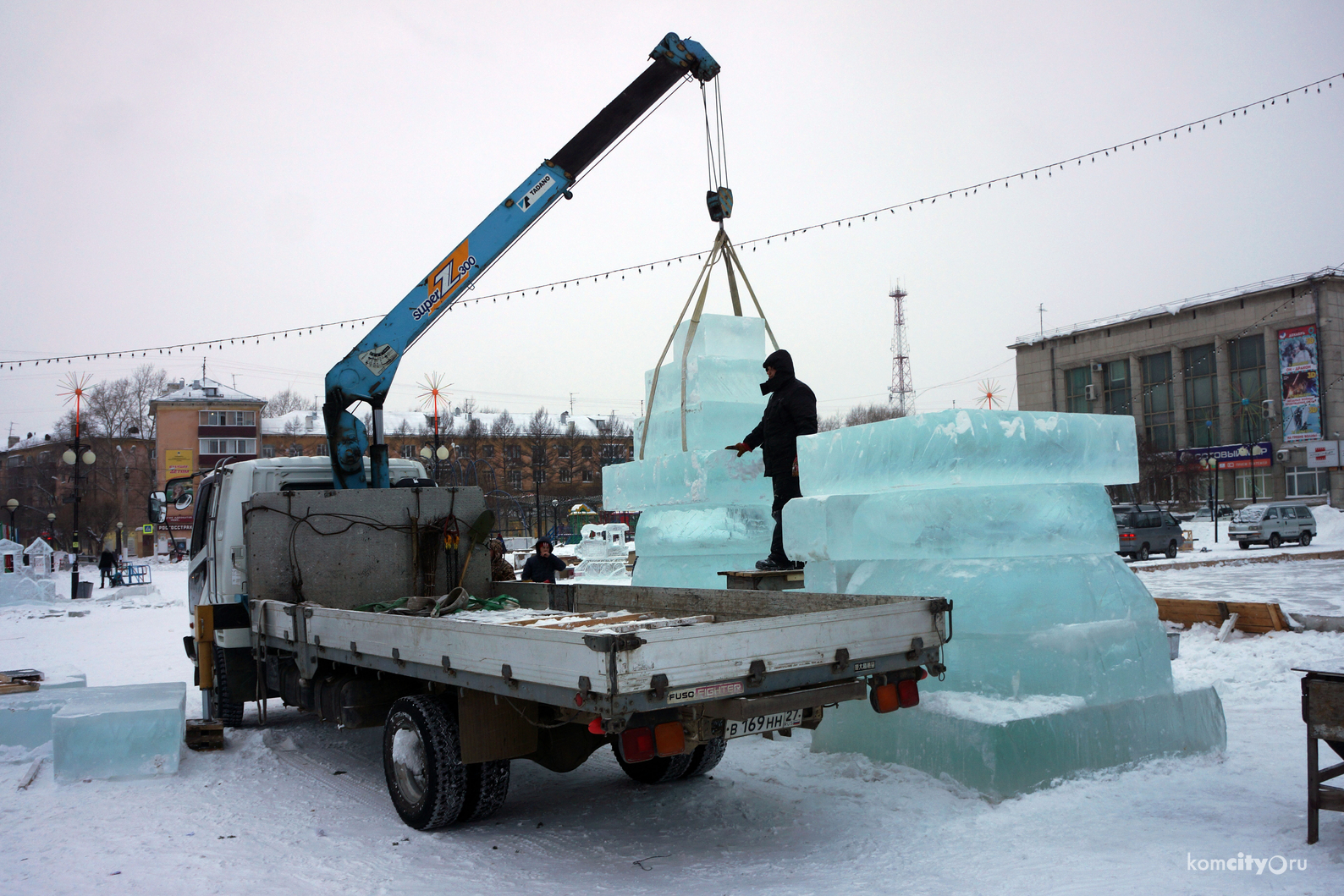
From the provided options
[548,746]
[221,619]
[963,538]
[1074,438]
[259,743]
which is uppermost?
[1074,438]

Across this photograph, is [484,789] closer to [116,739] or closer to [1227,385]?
[116,739]

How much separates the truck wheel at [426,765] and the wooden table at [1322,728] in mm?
4109

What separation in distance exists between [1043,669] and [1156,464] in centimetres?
4789

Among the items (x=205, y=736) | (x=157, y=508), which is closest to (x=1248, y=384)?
(x=157, y=508)

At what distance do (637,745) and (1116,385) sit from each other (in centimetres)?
5973

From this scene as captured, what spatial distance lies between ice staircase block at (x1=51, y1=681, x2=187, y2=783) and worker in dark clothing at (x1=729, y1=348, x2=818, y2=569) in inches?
180

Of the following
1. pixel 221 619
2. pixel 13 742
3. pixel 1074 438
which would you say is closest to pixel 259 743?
pixel 221 619

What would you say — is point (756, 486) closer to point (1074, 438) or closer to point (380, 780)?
point (1074, 438)

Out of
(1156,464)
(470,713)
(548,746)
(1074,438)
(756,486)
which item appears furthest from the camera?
(1156,464)

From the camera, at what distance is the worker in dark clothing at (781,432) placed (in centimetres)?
762

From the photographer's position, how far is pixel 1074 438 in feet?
20.6

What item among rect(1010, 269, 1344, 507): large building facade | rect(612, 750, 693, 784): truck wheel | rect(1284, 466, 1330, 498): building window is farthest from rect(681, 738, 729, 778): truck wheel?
rect(1284, 466, 1330, 498): building window

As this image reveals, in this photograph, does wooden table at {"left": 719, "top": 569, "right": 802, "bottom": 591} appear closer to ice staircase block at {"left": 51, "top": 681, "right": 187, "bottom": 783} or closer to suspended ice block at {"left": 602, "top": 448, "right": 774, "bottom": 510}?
Answer: suspended ice block at {"left": 602, "top": 448, "right": 774, "bottom": 510}

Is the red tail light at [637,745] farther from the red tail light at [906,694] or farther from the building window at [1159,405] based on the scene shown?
the building window at [1159,405]
